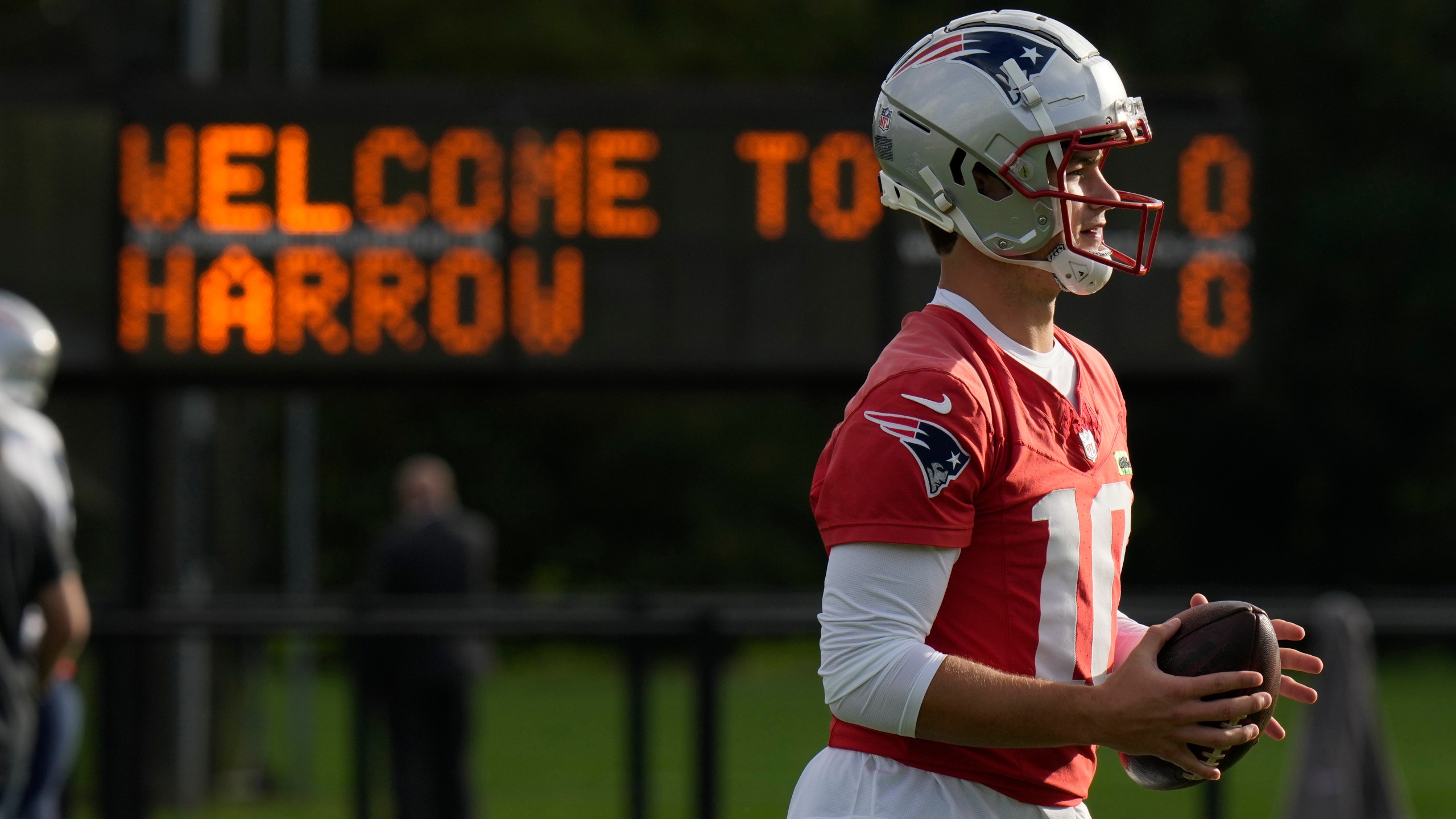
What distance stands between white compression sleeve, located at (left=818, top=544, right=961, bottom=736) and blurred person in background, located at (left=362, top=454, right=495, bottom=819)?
4.79 meters

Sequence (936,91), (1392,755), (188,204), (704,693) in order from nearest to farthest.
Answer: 1. (936,91)
2. (704,693)
3. (188,204)
4. (1392,755)

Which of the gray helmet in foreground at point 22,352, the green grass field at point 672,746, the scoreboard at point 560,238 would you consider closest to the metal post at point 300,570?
the green grass field at point 672,746

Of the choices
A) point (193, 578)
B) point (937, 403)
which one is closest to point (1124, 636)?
point (937, 403)

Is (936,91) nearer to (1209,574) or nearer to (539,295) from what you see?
(539,295)

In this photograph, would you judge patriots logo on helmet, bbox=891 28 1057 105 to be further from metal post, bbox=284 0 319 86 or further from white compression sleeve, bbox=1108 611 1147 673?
metal post, bbox=284 0 319 86

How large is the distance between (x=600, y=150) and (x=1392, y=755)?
8.65 metres

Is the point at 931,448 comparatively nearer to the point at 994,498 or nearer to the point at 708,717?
the point at 994,498

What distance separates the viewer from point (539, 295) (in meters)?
8.52

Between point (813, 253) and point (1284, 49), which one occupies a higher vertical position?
point (1284, 49)

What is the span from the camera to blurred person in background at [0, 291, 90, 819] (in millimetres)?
4961

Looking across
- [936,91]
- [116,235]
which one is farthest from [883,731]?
[116,235]

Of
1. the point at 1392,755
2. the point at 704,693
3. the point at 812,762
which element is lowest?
the point at 1392,755

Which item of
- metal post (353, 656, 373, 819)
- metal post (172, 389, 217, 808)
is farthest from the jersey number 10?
metal post (172, 389, 217, 808)

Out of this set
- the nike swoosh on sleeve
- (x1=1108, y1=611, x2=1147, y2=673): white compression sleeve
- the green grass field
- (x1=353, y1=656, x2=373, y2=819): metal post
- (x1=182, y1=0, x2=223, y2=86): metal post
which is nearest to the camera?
the nike swoosh on sleeve
